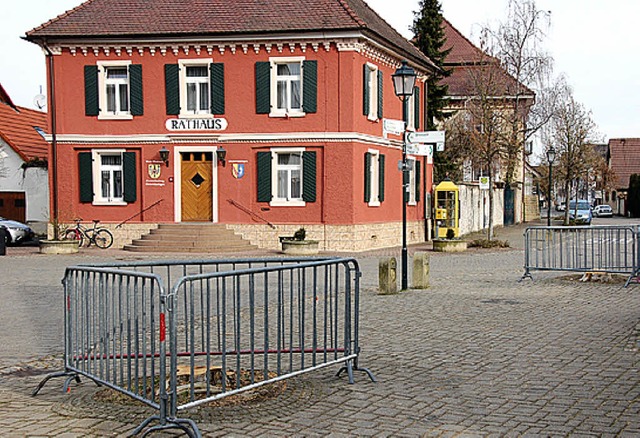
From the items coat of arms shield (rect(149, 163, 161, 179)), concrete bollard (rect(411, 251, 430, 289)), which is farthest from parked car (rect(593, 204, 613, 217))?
concrete bollard (rect(411, 251, 430, 289))

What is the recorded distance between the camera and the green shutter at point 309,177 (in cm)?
2836

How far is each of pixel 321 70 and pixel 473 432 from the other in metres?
23.4

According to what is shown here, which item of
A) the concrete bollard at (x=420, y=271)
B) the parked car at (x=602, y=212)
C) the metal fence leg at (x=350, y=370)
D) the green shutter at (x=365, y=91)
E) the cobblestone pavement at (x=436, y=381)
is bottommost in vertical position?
the cobblestone pavement at (x=436, y=381)

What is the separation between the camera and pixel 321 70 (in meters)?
28.3

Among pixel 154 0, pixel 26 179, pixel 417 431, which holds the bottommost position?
pixel 417 431

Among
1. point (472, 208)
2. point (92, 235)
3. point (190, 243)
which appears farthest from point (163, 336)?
point (472, 208)

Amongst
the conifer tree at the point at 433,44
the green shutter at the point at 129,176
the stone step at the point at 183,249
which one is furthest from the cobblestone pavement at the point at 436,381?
the conifer tree at the point at 433,44

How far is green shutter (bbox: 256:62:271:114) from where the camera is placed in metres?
28.5

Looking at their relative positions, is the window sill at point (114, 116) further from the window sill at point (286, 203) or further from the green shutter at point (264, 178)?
the window sill at point (286, 203)

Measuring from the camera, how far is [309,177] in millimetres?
28406

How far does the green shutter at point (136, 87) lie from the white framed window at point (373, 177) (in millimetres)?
8804

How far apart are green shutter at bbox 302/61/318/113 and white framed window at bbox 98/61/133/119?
22.0ft

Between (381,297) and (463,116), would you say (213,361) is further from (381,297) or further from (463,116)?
(463,116)

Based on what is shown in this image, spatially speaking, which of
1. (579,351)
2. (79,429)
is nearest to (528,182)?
(579,351)
